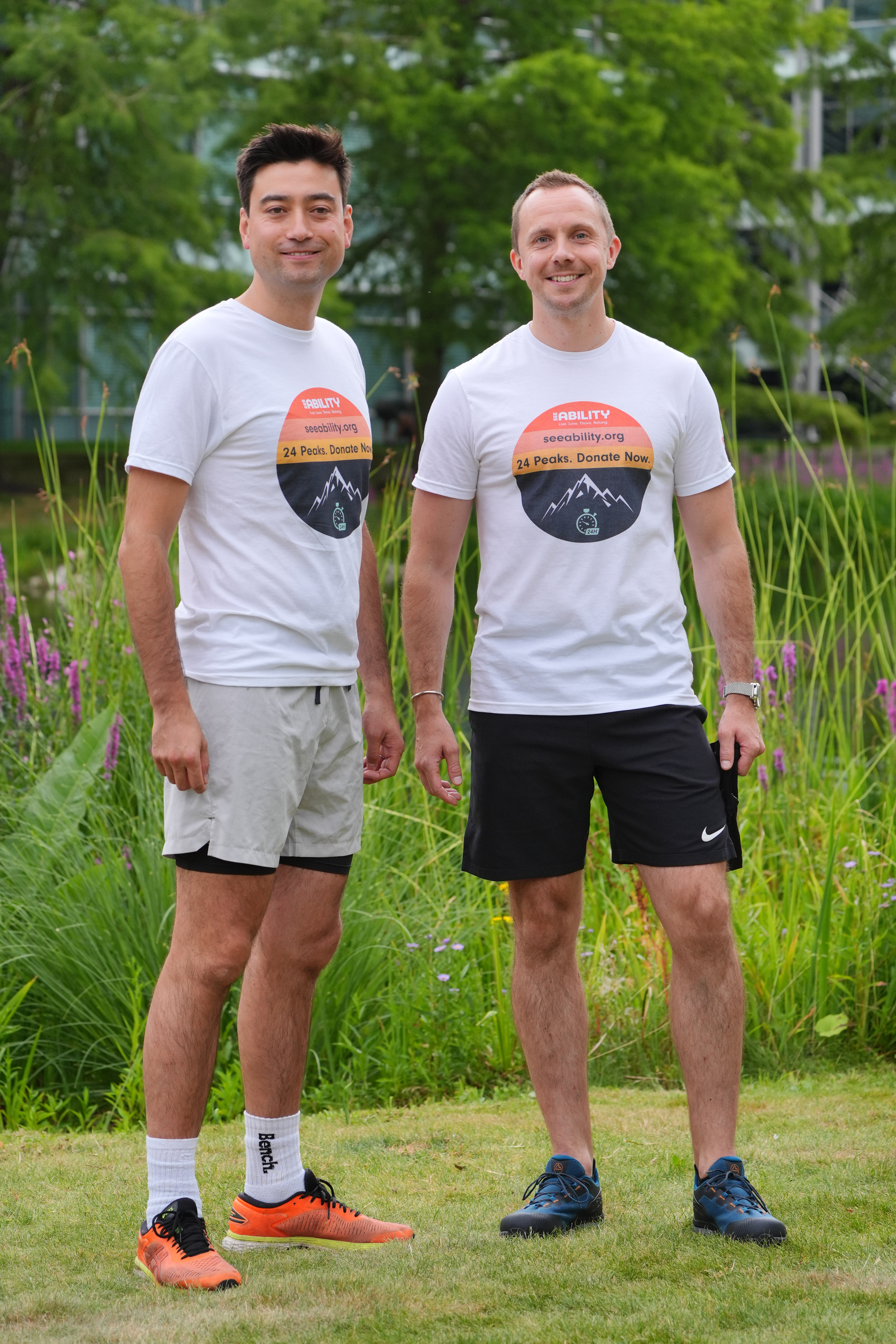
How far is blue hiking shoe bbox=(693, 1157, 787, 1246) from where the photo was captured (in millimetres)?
3025

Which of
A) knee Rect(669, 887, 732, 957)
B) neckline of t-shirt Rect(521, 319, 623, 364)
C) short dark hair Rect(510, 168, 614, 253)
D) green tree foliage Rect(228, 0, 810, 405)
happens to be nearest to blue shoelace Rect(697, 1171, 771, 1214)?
knee Rect(669, 887, 732, 957)

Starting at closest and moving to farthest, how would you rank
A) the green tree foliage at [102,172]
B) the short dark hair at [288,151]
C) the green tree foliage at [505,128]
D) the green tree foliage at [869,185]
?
the short dark hair at [288,151], the green tree foliage at [102,172], the green tree foliage at [505,128], the green tree foliage at [869,185]

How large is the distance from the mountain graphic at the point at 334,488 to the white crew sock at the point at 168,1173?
47.5 inches

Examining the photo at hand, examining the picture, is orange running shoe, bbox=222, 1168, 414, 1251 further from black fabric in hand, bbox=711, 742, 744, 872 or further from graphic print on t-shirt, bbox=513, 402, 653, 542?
graphic print on t-shirt, bbox=513, 402, 653, 542

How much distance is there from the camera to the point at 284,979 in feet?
10.5

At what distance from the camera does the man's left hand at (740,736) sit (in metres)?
3.36

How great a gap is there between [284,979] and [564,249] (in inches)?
62.5

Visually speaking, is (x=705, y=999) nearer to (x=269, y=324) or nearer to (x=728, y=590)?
(x=728, y=590)

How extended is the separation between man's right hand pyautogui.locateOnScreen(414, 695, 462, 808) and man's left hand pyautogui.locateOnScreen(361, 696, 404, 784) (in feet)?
0.16

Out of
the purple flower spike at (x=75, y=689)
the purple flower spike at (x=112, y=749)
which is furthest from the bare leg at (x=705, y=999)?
the purple flower spike at (x=75, y=689)

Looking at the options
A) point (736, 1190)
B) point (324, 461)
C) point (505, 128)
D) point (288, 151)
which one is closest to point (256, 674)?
point (324, 461)

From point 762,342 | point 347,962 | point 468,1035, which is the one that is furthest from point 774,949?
point 762,342

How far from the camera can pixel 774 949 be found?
4.84 metres

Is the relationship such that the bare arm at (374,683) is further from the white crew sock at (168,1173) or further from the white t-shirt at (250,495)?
the white crew sock at (168,1173)
